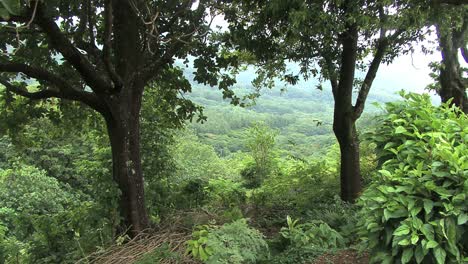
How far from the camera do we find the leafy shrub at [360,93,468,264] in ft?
8.76

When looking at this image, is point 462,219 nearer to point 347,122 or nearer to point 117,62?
point 117,62

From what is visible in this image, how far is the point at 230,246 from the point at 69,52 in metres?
3.02

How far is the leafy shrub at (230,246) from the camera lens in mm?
3928

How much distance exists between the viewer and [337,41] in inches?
311

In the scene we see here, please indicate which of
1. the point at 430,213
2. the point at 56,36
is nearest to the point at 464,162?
the point at 430,213

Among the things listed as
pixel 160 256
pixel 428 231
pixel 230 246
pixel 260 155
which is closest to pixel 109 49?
pixel 160 256

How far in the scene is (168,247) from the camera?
4867mm

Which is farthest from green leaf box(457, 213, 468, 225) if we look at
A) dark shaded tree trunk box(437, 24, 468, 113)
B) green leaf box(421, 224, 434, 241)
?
dark shaded tree trunk box(437, 24, 468, 113)

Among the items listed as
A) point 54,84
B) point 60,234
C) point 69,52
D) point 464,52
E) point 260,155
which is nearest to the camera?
point 69,52

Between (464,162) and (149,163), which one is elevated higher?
(464,162)

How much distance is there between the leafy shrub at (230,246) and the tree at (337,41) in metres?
2.54

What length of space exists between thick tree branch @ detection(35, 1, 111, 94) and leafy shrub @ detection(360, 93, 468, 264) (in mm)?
3748

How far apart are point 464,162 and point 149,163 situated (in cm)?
686

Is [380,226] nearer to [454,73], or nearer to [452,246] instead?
[452,246]
